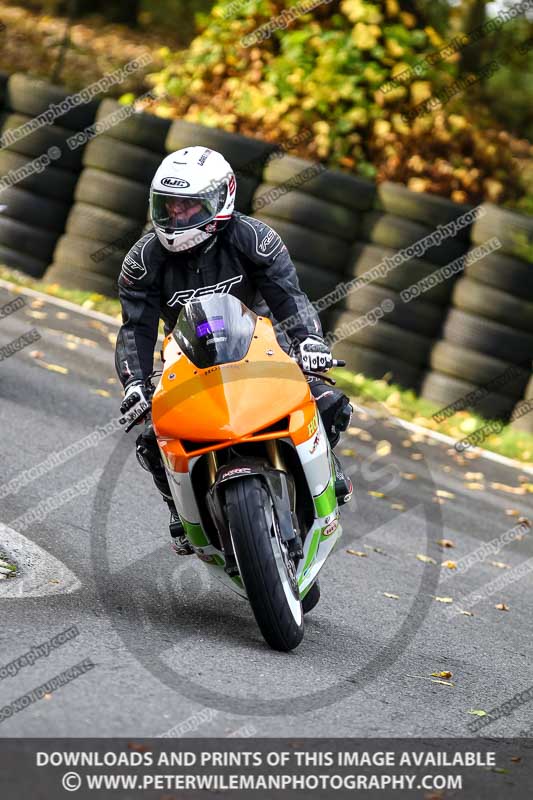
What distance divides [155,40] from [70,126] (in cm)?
1226

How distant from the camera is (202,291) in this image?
5.11 metres

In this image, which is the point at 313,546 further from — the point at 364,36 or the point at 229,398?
the point at 364,36

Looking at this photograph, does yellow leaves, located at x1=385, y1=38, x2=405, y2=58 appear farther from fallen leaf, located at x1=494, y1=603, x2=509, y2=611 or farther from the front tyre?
the front tyre

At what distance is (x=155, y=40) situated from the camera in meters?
23.4

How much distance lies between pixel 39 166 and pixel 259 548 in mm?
8561

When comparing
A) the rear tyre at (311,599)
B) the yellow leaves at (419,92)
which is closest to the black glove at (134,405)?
the rear tyre at (311,599)

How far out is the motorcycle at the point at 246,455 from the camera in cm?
425

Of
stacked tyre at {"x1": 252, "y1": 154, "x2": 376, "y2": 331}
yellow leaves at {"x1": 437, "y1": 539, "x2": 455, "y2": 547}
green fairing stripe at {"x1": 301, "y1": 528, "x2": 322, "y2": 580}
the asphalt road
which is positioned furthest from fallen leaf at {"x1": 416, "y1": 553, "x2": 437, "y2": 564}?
stacked tyre at {"x1": 252, "y1": 154, "x2": 376, "y2": 331}

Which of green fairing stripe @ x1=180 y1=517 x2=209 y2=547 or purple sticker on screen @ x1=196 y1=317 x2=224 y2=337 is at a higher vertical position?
purple sticker on screen @ x1=196 y1=317 x2=224 y2=337

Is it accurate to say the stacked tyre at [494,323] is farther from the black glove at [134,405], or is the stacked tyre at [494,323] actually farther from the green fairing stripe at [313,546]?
the black glove at [134,405]

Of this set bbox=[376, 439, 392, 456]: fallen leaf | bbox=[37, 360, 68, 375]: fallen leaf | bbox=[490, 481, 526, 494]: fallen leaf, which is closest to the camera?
bbox=[490, 481, 526, 494]: fallen leaf

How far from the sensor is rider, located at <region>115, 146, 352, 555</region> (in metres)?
4.86
